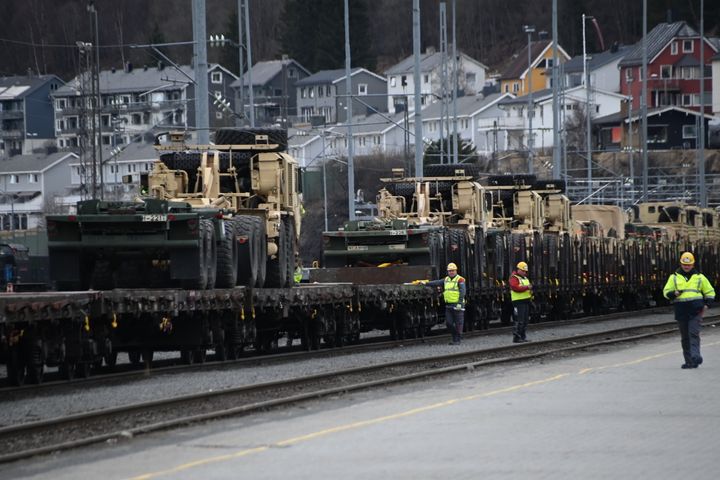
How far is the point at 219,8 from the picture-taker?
7106 inches

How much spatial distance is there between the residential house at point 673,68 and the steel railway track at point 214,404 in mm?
109378

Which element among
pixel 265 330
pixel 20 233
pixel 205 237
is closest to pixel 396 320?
pixel 265 330

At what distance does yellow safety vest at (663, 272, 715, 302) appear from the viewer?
23.0 m

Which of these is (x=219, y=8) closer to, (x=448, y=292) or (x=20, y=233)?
(x=20, y=233)

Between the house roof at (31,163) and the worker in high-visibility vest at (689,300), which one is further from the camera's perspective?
the house roof at (31,163)

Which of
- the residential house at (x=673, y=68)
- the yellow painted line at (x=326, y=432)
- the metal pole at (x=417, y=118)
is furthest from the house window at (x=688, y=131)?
the yellow painted line at (x=326, y=432)

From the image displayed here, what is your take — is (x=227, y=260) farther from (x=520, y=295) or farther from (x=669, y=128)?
(x=669, y=128)

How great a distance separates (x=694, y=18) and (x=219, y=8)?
54356 mm

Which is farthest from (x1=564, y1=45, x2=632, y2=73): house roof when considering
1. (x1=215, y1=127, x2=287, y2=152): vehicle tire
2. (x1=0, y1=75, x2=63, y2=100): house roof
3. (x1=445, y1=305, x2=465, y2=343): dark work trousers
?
(x1=215, y1=127, x2=287, y2=152): vehicle tire

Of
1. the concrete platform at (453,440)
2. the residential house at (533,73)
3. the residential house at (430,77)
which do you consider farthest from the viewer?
the residential house at (533,73)

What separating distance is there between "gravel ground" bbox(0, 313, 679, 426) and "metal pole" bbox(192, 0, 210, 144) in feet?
17.5

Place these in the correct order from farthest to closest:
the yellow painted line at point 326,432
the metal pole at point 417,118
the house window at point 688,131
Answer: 1. the house window at point 688,131
2. the metal pole at point 417,118
3. the yellow painted line at point 326,432

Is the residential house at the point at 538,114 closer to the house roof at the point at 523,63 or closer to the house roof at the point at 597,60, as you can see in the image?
the house roof at the point at 597,60

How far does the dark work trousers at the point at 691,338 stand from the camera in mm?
23172
